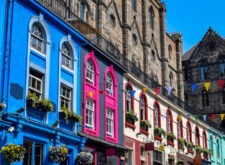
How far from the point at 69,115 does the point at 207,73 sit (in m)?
46.0

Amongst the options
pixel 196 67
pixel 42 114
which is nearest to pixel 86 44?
Answer: pixel 42 114

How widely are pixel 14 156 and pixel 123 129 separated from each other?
475 inches

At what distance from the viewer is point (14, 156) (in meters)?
17.2

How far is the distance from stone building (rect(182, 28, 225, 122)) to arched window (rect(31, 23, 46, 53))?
146 ft

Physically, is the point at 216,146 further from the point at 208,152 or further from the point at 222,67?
the point at 222,67

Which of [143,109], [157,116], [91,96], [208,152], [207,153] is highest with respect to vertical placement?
[143,109]

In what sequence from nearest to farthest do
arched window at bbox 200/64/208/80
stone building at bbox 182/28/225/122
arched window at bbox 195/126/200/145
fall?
arched window at bbox 195/126/200/145
stone building at bbox 182/28/225/122
arched window at bbox 200/64/208/80

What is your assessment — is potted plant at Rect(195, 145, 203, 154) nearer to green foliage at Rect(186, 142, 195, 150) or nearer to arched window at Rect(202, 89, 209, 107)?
green foliage at Rect(186, 142, 195, 150)

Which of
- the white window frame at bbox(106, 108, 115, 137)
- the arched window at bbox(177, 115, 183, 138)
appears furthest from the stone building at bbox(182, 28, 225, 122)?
the white window frame at bbox(106, 108, 115, 137)

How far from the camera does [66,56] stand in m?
23.5

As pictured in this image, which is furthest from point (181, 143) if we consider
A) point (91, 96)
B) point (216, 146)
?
point (91, 96)

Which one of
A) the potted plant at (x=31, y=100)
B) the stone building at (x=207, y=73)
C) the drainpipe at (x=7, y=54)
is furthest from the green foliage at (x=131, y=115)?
the stone building at (x=207, y=73)

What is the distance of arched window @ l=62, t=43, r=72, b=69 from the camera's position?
76.5 ft

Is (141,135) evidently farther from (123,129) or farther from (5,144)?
(5,144)
